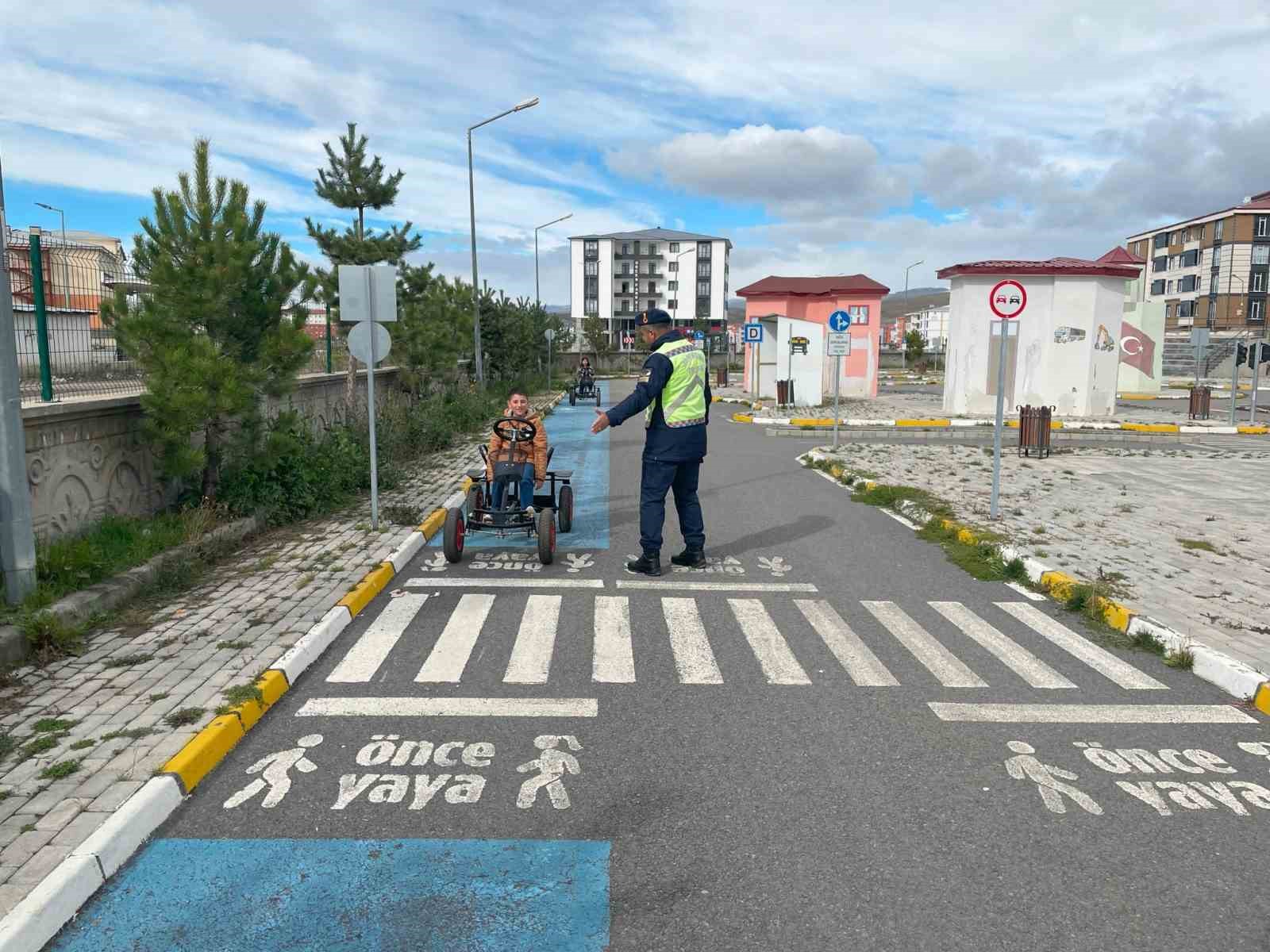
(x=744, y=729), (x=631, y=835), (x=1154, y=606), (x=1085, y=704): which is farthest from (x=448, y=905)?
(x=1154, y=606)

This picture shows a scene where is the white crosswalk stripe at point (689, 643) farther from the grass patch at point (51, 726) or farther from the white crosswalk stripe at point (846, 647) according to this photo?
the grass patch at point (51, 726)

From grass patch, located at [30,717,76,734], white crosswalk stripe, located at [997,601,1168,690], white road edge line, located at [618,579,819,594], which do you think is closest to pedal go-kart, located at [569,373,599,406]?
white road edge line, located at [618,579,819,594]

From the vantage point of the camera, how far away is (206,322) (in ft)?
29.2

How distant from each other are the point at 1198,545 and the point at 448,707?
7.87 metres

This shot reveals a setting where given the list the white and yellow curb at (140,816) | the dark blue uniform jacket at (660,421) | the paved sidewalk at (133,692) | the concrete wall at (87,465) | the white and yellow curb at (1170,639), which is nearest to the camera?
the white and yellow curb at (140,816)

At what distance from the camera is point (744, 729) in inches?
189

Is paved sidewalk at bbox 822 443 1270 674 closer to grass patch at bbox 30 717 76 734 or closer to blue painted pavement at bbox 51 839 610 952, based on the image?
blue painted pavement at bbox 51 839 610 952

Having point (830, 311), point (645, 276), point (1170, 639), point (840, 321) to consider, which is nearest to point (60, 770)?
point (1170, 639)

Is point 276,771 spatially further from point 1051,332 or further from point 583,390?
point 583,390

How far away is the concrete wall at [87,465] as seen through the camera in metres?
6.89

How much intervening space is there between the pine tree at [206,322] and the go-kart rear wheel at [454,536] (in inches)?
88.8

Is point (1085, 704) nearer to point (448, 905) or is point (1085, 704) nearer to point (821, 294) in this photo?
point (448, 905)

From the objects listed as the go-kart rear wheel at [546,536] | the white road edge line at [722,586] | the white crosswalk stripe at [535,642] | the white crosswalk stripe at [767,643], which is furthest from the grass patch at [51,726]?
the go-kart rear wheel at [546,536]

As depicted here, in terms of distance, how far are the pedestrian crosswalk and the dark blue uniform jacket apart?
125cm
